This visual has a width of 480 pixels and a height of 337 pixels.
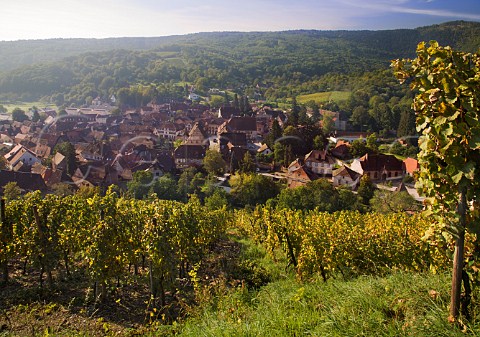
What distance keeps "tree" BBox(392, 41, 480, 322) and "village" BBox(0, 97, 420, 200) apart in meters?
26.4

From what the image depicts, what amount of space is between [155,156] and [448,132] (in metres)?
39.3

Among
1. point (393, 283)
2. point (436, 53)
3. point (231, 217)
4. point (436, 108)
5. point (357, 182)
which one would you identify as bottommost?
point (357, 182)

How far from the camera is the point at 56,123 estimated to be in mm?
62438

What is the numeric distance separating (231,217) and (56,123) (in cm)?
5342

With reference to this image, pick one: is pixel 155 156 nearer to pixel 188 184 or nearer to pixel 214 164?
pixel 214 164

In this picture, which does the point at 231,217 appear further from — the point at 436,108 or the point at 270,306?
the point at 436,108

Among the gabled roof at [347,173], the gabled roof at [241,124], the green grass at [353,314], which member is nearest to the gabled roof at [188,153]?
the gabled roof at [347,173]

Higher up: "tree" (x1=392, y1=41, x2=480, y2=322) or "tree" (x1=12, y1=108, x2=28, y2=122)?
"tree" (x1=392, y1=41, x2=480, y2=322)

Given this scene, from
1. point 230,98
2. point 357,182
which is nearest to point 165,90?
point 230,98

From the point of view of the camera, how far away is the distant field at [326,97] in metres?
84.8

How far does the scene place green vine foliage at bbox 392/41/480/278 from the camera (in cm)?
285

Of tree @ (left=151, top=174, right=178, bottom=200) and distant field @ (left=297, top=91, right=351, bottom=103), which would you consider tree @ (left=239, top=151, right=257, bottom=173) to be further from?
distant field @ (left=297, top=91, right=351, bottom=103)

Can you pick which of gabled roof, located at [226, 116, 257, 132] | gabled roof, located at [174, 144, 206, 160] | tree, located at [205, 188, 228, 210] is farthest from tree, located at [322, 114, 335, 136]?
tree, located at [205, 188, 228, 210]

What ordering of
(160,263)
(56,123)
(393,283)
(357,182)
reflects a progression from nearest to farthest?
(393,283) → (160,263) → (357,182) → (56,123)
